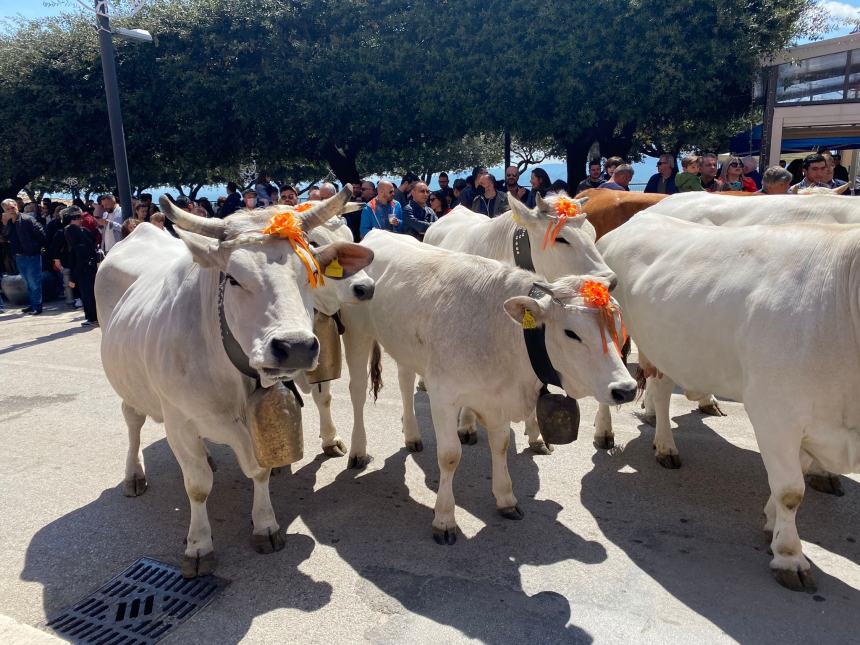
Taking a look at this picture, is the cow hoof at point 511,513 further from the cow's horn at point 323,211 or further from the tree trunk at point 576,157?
the tree trunk at point 576,157

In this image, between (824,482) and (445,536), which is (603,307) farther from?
(824,482)

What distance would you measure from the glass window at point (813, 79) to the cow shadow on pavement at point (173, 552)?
14074 mm

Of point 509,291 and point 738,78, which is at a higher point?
point 738,78

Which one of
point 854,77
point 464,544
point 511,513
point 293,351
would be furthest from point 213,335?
point 854,77

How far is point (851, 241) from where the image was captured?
3.31 meters

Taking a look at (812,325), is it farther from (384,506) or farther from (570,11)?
(570,11)

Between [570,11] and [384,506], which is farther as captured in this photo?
[570,11]

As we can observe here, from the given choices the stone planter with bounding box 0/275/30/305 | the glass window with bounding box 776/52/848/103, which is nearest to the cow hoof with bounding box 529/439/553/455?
the glass window with bounding box 776/52/848/103

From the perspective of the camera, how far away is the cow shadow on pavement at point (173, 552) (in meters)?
3.28

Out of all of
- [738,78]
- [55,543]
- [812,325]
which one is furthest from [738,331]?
[738,78]

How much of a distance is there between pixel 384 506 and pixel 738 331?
8.05 ft

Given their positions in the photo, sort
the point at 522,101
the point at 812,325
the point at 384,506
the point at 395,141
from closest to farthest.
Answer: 1. the point at 812,325
2. the point at 384,506
3. the point at 522,101
4. the point at 395,141

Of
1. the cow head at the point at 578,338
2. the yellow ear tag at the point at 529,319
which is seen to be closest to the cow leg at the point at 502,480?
the cow head at the point at 578,338

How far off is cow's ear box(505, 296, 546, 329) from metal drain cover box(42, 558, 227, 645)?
7.03 feet
